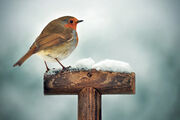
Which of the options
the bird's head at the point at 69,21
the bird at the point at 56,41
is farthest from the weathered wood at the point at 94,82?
the bird's head at the point at 69,21

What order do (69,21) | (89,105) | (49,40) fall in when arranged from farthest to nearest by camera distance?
(69,21) < (49,40) < (89,105)

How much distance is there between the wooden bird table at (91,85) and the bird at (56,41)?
344 mm

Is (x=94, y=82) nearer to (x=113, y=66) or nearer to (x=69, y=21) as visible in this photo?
(x=113, y=66)

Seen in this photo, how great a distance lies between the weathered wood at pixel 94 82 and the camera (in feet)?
7.01

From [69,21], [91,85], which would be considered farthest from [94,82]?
[69,21]

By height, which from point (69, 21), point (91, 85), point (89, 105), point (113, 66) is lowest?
point (89, 105)

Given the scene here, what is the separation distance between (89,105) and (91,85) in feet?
0.44

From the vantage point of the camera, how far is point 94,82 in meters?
2.17

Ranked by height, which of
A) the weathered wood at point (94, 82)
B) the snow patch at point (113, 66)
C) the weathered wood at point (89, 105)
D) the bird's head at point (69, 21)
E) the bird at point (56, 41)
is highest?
the bird's head at point (69, 21)

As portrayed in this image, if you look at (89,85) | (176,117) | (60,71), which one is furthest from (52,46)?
(176,117)

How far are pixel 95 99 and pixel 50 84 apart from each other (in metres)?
0.35

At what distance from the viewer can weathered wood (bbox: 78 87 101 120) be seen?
7.00 feet

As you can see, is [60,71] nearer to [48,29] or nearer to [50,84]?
→ [50,84]

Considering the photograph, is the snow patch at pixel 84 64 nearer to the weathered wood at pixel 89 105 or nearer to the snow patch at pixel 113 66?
the snow patch at pixel 113 66
